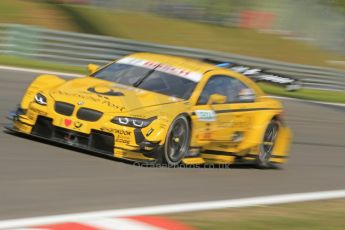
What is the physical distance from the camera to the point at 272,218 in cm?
660

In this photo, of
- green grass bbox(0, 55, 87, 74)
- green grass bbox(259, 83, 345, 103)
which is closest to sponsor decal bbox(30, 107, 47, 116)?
green grass bbox(0, 55, 87, 74)

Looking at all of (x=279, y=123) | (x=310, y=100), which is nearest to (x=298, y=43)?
(x=310, y=100)

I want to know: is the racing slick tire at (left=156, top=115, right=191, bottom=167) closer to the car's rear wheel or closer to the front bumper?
the car's rear wheel

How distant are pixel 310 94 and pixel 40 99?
1414 centimetres

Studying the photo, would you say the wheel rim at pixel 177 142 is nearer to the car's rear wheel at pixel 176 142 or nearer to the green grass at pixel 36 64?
the car's rear wheel at pixel 176 142

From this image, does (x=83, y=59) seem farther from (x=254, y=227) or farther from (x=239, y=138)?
(x=254, y=227)

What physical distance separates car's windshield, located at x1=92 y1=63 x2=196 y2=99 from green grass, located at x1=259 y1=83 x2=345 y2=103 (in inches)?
431

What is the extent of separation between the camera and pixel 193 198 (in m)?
7.27

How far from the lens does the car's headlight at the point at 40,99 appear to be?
343 inches

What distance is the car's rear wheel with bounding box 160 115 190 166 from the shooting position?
28.0 ft

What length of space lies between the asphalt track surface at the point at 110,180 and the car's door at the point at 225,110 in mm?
433

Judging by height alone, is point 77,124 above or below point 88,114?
below

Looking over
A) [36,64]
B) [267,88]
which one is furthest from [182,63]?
[267,88]

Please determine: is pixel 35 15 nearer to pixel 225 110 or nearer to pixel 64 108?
pixel 225 110
